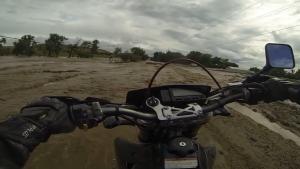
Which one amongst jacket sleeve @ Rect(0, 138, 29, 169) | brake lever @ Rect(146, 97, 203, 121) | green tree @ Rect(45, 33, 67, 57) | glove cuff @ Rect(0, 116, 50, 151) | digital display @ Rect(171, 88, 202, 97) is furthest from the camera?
green tree @ Rect(45, 33, 67, 57)

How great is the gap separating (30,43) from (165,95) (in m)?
44.8

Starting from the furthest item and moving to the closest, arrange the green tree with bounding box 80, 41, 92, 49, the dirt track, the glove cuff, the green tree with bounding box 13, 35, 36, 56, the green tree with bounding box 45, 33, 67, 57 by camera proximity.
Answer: the green tree with bounding box 80, 41, 92, 49 → the green tree with bounding box 45, 33, 67, 57 → the green tree with bounding box 13, 35, 36, 56 → the dirt track → the glove cuff

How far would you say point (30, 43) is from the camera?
149 feet

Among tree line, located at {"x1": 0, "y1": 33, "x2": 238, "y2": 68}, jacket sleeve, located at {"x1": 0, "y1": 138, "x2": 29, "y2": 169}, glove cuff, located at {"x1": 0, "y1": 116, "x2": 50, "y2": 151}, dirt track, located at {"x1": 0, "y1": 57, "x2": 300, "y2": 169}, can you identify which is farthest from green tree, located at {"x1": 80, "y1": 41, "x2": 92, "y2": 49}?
jacket sleeve, located at {"x1": 0, "y1": 138, "x2": 29, "y2": 169}

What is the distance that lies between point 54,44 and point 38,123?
169 ft

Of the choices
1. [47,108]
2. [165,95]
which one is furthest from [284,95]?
[47,108]

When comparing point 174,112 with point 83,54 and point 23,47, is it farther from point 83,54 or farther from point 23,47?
point 83,54

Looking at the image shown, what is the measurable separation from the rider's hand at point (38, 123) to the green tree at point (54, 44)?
50.1 metres

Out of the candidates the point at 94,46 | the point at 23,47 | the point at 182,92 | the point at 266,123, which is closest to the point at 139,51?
the point at 94,46

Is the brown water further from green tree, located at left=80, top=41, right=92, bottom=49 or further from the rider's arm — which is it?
green tree, located at left=80, top=41, right=92, bottom=49

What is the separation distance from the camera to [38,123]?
86.4 inches

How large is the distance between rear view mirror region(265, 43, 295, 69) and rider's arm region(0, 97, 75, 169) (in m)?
1.81

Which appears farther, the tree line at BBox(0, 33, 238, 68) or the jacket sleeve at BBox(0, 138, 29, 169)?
the tree line at BBox(0, 33, 238, 68)

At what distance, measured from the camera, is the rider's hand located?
204cm
